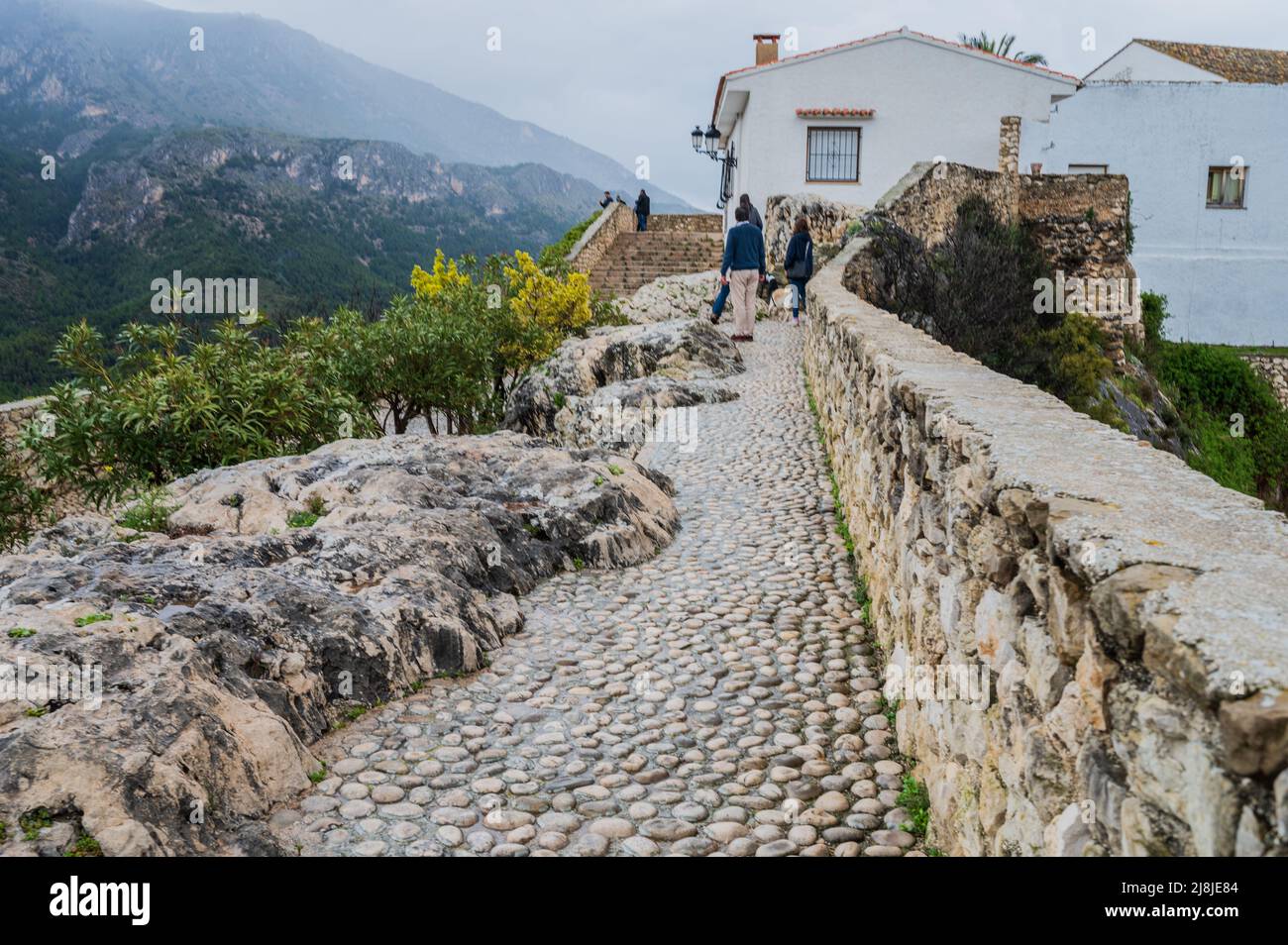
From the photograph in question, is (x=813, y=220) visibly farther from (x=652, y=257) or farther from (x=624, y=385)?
(x=624, y=385)

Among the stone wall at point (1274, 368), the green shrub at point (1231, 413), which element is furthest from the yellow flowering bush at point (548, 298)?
the stone wall at point (1274, 368)

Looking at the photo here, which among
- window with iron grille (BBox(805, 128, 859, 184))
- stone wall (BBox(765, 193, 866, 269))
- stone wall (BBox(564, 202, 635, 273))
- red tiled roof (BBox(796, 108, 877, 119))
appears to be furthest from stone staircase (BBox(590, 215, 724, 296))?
stone wall (BBox(765, 193, 866, 269))

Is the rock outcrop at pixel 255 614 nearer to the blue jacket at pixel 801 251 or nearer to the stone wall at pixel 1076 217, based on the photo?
the blue jacket at pixel 801 251

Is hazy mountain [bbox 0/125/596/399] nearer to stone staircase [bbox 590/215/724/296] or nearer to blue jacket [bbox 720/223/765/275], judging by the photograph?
stone staircase [bbox 590/215/724/296]

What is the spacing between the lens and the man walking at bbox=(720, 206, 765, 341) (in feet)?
42.6

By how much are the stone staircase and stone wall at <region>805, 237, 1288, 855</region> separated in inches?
767

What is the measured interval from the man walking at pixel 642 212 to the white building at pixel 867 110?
3.90 meters

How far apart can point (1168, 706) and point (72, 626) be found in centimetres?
339

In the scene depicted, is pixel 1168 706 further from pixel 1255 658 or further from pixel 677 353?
pixel 677 353

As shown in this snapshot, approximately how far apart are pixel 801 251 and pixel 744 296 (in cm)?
129

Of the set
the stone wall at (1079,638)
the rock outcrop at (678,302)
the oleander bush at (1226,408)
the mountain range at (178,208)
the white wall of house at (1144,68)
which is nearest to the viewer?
the stone wall at (1079,638)

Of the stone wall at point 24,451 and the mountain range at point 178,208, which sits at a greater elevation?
the mountain range at point 178,208

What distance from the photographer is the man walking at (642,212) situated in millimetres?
25875
